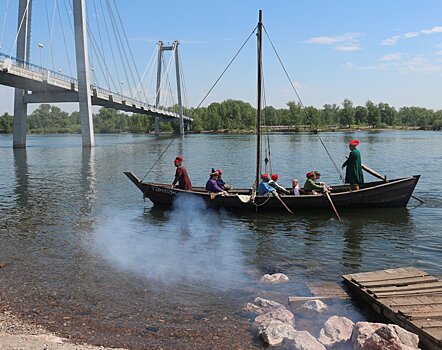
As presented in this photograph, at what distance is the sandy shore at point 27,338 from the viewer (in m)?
6.01

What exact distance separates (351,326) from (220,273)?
367 centimetres

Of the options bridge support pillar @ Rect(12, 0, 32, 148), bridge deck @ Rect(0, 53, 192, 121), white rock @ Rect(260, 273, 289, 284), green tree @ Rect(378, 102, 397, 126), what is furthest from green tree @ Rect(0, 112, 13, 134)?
white rock @ Rect(260, 273, 289, 284)

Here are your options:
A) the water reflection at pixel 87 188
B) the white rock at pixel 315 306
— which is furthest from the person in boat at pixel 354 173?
the water reflection at pixel 87 188

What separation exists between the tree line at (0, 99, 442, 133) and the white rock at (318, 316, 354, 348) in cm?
12411

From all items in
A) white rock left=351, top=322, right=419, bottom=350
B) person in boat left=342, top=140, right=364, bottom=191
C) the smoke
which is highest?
person in boat left=342, top=140, right=364, bottom=191

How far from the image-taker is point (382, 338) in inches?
227

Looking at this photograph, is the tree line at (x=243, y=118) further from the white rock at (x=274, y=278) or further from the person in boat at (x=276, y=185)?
the white rock at (x=274, y=278)

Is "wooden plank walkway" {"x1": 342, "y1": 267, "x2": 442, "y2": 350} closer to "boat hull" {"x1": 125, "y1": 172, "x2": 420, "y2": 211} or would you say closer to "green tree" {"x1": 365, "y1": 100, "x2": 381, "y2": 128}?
"boat hull" {"x1": 125, "y1": 172, "x2": 420, "y2": 211}

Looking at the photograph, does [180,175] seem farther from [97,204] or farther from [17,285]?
[17,285]

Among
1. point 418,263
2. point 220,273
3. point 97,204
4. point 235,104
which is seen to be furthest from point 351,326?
point 235,104

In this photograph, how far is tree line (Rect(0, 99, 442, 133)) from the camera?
14725 cm

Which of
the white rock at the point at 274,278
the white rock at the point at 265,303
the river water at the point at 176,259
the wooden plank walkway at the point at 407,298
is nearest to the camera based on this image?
the wooden plank walkway at the point at 407,298

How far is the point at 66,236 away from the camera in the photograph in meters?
13.4

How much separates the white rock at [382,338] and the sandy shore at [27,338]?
329 centimetres
